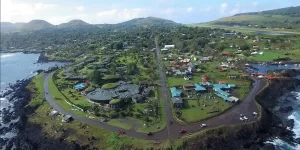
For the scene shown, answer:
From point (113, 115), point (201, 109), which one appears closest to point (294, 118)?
point (201, 109)

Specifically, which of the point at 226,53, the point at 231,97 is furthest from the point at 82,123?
the point at 226,53

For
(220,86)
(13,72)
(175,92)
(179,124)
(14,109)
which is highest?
(220,86)

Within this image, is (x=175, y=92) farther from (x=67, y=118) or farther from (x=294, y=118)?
(x=294, y=118)

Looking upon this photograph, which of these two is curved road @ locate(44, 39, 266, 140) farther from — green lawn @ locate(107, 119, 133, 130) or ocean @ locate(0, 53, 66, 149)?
ocean @ locate(0, 53, 66, 149)

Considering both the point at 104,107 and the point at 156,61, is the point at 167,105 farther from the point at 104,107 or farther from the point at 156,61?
the point at 156,61

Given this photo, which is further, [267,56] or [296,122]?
[267,56]

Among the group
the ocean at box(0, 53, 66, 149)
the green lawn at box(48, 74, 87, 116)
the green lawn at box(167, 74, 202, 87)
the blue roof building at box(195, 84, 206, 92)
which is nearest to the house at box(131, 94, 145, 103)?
the green lawn at box(48, 74, 87, 116)

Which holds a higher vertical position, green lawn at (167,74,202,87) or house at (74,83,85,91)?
green lawn at (167,74,202,87)

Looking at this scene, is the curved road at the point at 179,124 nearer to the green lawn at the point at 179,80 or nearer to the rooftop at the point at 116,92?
the rooftop at the point at 116,92

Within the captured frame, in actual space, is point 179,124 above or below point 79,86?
below
